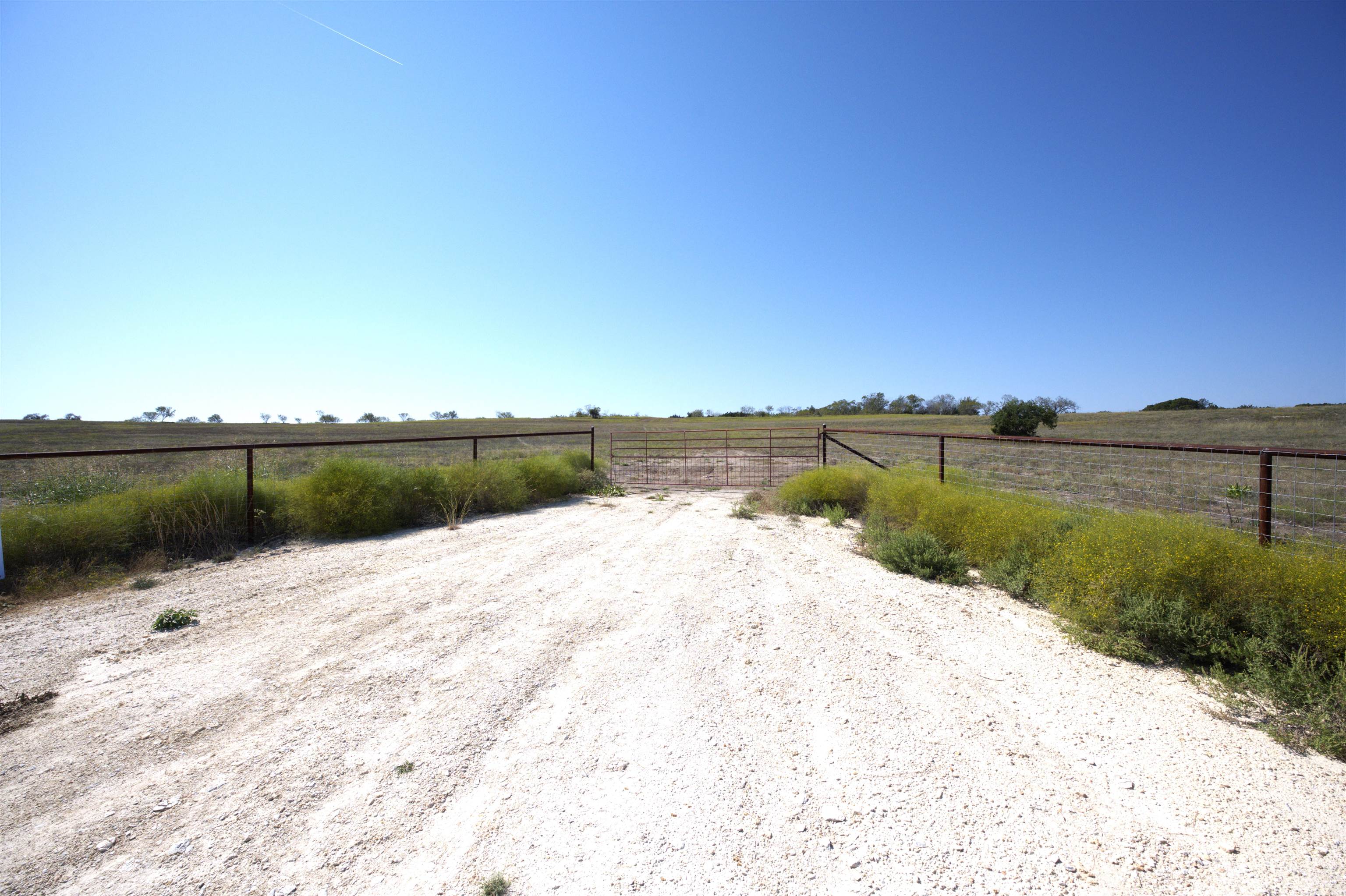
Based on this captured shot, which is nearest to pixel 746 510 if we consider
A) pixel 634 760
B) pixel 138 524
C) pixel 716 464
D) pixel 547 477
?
pixel 547 477

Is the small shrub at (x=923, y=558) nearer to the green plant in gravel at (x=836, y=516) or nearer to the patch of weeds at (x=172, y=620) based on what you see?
the green plant in gravel at (x=836, y=516)

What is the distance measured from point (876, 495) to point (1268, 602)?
4683 millimetres

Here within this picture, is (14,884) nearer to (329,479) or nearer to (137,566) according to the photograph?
(137,566)

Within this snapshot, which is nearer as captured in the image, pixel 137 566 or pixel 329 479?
pixel 137 566

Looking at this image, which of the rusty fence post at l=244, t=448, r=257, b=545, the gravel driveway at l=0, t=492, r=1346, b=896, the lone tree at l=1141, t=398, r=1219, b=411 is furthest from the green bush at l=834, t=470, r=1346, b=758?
the lone tree at l=1141, t=398, r=1219, b=411

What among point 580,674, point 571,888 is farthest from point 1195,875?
point 580,674

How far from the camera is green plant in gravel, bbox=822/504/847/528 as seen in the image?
878cm

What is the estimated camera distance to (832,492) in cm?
980

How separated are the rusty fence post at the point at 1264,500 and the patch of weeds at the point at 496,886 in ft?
18.2

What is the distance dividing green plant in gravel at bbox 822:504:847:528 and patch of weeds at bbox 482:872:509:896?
7.40 metres

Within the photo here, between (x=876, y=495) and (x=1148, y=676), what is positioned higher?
(x=876, y=495)

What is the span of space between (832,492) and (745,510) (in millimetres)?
1564

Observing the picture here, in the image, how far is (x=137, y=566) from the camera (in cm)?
639

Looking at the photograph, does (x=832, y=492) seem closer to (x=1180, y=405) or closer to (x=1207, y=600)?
(x=1207, y=600)
